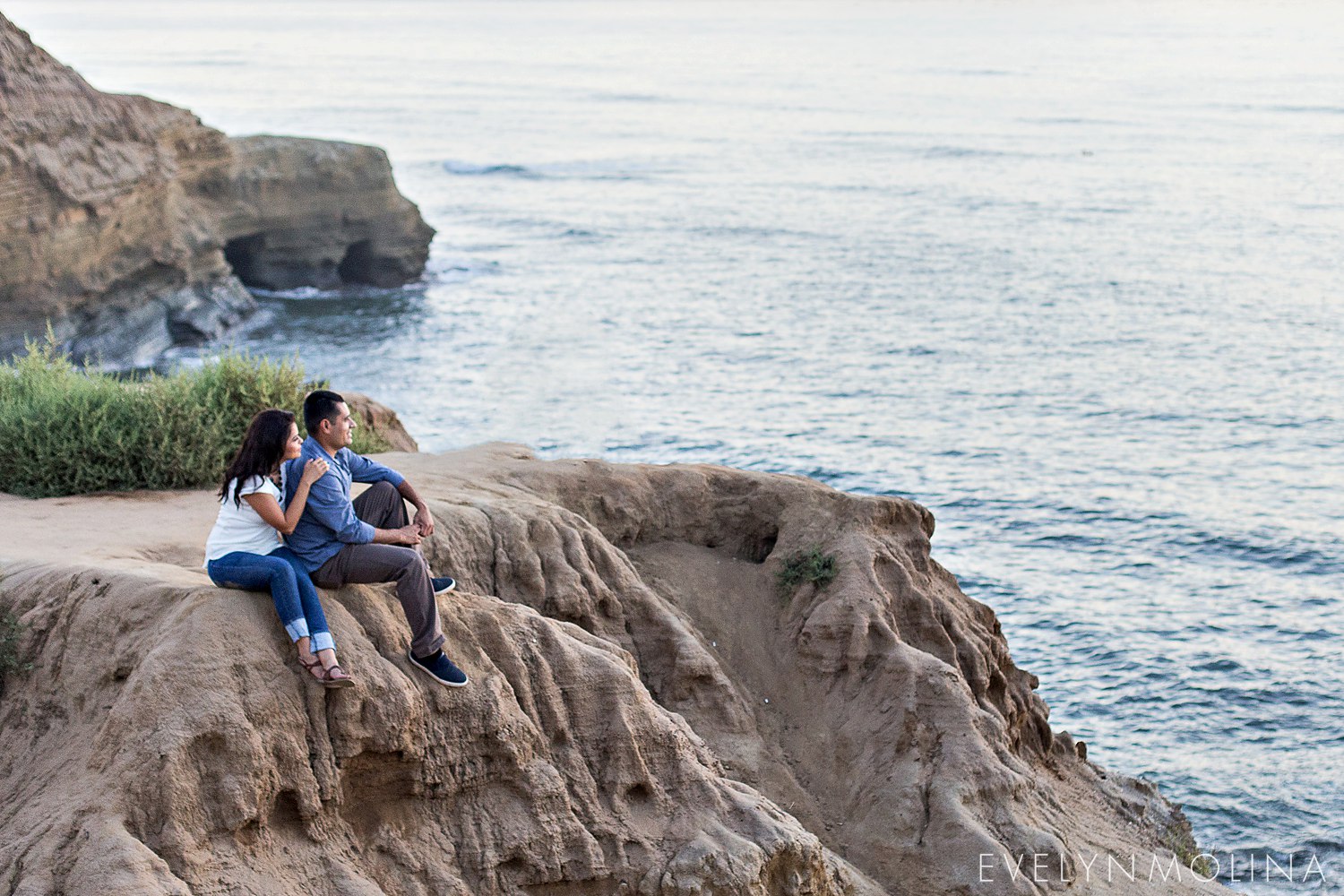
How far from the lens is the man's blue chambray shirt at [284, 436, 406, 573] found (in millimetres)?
8133

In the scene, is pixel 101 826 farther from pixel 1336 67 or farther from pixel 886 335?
pixel 1336 67

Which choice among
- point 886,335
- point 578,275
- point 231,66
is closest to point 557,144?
point 578,275

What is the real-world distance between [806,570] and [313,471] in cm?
651

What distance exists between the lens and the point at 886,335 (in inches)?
1555

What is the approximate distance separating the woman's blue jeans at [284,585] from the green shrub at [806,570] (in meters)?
6.30

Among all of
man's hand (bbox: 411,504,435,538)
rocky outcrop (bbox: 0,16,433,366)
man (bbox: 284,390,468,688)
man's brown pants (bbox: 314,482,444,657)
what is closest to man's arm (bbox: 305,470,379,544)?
man (bbox: 284,390,468,688)

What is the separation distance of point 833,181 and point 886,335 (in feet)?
92.3

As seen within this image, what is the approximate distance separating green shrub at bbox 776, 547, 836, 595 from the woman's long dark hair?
21.5 feet

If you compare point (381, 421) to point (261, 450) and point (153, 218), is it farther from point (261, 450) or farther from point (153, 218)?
point (153, 218)

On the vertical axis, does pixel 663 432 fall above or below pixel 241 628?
below

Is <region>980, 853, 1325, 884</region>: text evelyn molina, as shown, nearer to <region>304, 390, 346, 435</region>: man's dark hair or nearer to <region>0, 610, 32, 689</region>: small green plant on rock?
<region>304, 390, 346, 435</region>: man's dark hair

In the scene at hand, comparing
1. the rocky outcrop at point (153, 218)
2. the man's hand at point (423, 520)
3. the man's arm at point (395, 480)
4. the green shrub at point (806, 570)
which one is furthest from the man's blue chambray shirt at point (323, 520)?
the rocky outcrop at point (153, 218)

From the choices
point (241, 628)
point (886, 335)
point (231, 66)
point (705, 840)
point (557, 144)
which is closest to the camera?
point (241, 628)

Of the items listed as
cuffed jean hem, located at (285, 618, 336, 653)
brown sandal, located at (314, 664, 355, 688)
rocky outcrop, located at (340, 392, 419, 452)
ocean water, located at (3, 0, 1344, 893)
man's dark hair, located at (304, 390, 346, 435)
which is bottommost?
ocean water, located at (3, 0, 1344, 893)
